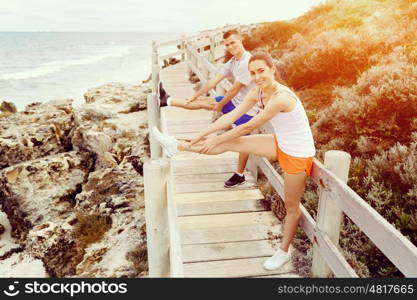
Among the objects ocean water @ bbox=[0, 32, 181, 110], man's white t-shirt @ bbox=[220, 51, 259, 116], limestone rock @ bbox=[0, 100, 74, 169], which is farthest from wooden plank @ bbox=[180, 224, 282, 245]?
ocean water @ bbox=[0, 32, 181, 110]

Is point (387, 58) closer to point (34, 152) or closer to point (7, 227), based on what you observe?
point (34, 152)

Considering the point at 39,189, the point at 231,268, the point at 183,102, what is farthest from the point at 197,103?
the point at 39,189

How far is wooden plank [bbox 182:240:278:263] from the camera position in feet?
12.2

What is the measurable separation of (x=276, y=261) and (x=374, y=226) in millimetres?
1300

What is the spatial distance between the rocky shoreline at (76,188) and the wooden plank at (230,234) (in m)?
2.62

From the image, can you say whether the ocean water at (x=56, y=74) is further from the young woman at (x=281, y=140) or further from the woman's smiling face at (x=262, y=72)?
the woman's smiling face at (x=262, y=72)

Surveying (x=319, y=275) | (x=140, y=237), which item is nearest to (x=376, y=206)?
(x=319, y=275)

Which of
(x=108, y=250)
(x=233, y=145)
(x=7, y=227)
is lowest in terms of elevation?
(x=7, y=227)

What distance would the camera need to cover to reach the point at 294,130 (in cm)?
322

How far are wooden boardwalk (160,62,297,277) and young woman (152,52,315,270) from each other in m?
0.33

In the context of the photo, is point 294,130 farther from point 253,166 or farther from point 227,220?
point 253,166

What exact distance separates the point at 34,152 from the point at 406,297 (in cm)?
1245

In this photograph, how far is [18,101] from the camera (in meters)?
41.9

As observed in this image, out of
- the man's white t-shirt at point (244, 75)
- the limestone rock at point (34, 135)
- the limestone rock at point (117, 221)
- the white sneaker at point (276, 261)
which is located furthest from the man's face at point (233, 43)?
the limestone rock at point (34, 135)
